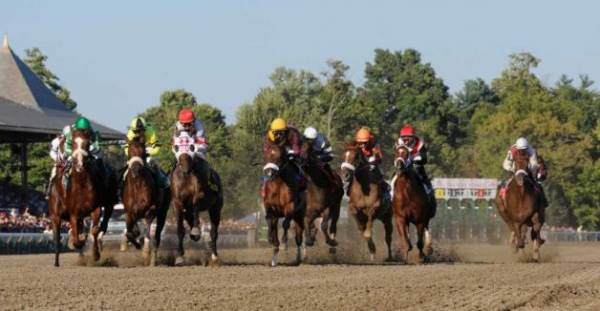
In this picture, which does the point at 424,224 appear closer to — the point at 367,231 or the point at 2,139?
the point at 367,231

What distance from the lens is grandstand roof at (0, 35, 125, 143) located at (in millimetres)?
47875

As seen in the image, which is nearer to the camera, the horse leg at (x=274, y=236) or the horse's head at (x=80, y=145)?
the horse's head at (x=80, y=145)

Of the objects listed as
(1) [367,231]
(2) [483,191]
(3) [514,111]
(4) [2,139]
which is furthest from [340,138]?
(1) [367,231]

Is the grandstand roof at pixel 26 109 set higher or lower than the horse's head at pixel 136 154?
higher

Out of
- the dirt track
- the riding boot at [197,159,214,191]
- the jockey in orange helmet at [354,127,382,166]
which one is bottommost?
the dirt track

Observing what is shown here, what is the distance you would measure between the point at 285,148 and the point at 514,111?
75.0 metres

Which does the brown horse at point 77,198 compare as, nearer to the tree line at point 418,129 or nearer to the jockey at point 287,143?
the jockey at point 287,143

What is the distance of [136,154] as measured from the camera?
2195 cm

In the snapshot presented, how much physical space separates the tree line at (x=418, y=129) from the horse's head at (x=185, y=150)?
157 feet

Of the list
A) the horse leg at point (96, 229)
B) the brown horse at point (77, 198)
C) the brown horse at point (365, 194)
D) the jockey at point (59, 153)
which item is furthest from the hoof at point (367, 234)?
the jockey at point (59, 153)

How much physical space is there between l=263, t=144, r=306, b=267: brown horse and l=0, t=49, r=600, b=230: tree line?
1864 inches

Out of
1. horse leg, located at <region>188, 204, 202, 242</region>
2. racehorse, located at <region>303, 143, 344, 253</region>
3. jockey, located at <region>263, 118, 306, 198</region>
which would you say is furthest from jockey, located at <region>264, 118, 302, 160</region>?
racehorse, located at <region>303, 143, 344, 253</region>

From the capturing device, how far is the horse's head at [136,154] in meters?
21.9

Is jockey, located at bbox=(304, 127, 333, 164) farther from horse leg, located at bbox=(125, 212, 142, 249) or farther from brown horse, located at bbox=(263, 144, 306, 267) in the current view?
horse leg, located at bbox=(125, 212, 142, 249)
